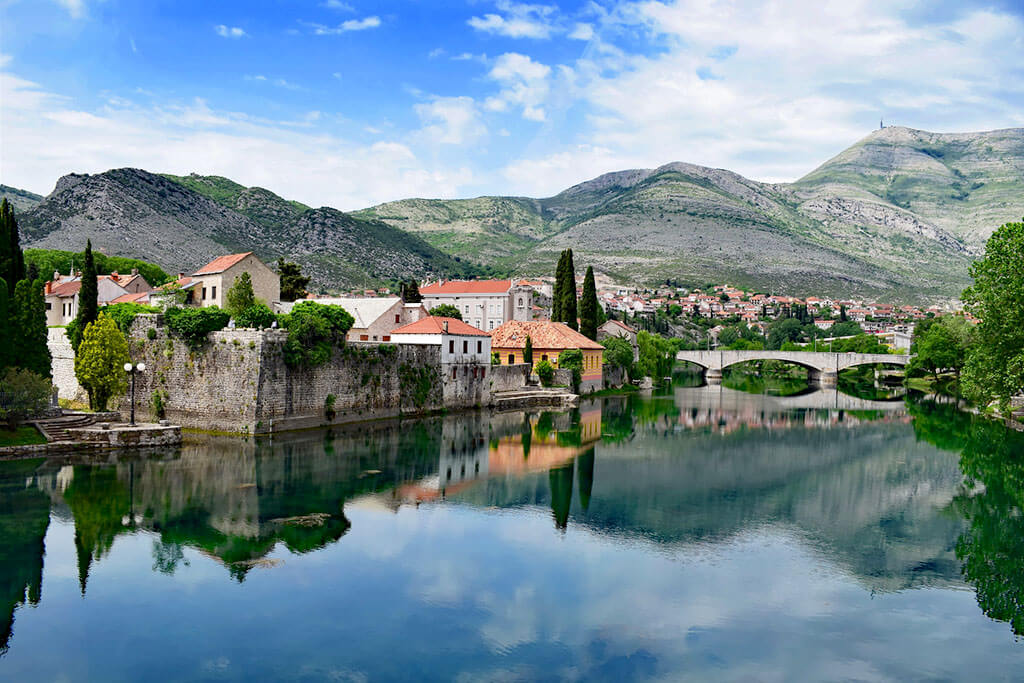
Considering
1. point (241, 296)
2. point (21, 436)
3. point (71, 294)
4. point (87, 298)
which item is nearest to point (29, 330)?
point (21, 436)

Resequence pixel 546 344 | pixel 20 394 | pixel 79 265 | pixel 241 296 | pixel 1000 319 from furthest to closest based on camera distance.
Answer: pixel 79 265, pixel 546 344, pixel 241 296, pixel 1000 319, pixel 20 394

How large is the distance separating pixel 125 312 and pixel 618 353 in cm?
4117

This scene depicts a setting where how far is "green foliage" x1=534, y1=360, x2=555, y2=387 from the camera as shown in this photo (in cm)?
5484

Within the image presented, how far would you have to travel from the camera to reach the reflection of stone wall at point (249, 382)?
1267 inches

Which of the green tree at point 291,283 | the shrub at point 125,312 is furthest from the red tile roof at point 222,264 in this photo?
the green tree at point 291,283

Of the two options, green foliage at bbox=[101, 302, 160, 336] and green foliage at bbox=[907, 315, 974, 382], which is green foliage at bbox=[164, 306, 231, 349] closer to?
green foliage at bbox=[101, 302, 160, 336]

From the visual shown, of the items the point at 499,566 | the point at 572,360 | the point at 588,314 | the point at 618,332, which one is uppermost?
the point at 588,314

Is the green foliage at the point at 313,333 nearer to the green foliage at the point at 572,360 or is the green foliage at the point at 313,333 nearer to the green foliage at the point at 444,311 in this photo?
the green foliage at the point at 572,360

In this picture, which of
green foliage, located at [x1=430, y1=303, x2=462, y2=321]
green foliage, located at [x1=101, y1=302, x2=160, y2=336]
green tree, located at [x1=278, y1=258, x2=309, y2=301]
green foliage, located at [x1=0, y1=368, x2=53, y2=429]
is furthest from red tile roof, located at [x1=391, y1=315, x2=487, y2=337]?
green foliage, located at [x1=0, y1=368, x2=53, y2=429]

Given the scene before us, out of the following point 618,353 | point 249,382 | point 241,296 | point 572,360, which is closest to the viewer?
point 249,382

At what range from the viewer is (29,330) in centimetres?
2850

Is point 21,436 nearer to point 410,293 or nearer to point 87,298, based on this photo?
point 87,298

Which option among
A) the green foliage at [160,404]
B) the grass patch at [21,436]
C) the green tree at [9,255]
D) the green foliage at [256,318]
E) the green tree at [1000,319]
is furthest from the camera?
the green tree at [1000,319]

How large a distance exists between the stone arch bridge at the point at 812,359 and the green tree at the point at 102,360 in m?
67.8
